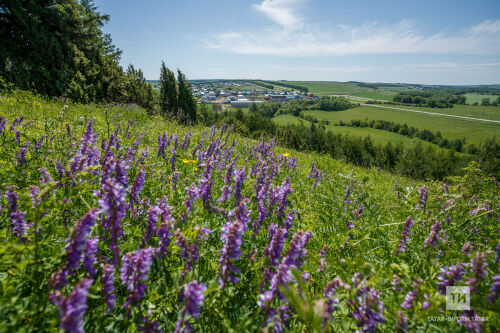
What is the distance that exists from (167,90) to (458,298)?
36.1 metres

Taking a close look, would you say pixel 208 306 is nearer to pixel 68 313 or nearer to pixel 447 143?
pixel 68 313

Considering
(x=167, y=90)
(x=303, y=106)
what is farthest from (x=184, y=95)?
(x=303, y=106)

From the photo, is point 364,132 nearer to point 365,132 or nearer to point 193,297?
point 365,132

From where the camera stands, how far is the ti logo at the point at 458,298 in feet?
5.27

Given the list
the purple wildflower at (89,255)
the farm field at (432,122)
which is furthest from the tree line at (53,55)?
the farm field at (432,122)

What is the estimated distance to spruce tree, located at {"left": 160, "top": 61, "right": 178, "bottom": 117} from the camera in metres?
31.8

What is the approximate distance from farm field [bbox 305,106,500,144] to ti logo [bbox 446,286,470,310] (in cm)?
12572

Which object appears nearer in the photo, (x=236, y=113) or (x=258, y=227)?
(x=258, y=227)

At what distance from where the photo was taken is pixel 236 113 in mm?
64188

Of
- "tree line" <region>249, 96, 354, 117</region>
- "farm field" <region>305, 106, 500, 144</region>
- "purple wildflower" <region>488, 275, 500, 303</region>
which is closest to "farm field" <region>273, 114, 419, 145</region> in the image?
"tree line" <region>249, 96, 354, 117</region>

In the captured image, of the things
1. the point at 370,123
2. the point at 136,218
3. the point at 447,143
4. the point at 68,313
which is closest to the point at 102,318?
the point at 68,313

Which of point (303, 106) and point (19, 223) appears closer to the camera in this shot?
point (19, 223)

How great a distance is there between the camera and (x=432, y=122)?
12538 centimetres

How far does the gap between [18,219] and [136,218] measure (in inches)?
45.5
